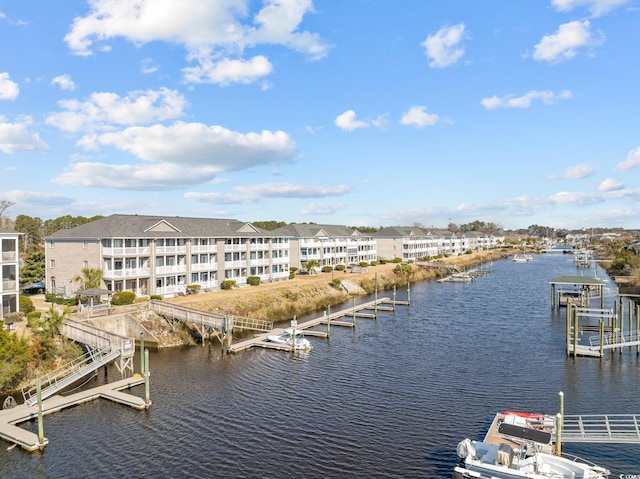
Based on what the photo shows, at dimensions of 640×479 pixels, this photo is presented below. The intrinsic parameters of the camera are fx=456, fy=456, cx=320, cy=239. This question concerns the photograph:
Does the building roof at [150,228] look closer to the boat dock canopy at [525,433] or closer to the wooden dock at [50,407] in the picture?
the wooden dock at [50,407]

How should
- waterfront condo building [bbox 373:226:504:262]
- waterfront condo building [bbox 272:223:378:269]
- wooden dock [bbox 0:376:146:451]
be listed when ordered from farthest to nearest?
waterfront condo building [bbox 373:226:504:262]
waterfront condo building [bbox 272:223:378:269]
wooden dock [bbox 0:376:146:451]

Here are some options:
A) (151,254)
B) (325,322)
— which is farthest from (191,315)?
(325,322)

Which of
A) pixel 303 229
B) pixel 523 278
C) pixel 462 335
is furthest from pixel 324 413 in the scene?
pixel 523 278

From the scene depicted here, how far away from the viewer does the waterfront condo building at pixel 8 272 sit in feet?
138

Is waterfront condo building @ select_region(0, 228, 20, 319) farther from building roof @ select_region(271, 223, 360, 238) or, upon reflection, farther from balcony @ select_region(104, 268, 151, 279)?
building roof @ select_region(271, 223, 360, 238)

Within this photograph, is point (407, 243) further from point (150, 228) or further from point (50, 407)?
point (50, 407)

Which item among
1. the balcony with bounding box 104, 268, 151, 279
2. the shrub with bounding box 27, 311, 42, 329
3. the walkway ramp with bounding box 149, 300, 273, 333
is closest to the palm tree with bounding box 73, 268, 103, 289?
the balcony with bounding box 104, 268, 151, 279

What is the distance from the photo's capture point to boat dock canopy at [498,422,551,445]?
75.8 feet

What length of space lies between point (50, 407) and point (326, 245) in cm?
7901

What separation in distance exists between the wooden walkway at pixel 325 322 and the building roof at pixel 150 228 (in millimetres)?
21223

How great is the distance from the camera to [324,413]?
3034cm

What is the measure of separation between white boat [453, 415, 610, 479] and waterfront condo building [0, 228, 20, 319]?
4118 cm

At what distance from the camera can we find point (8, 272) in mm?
42938

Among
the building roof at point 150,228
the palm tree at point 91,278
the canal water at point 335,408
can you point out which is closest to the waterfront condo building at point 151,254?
the building roof at point 150,228
